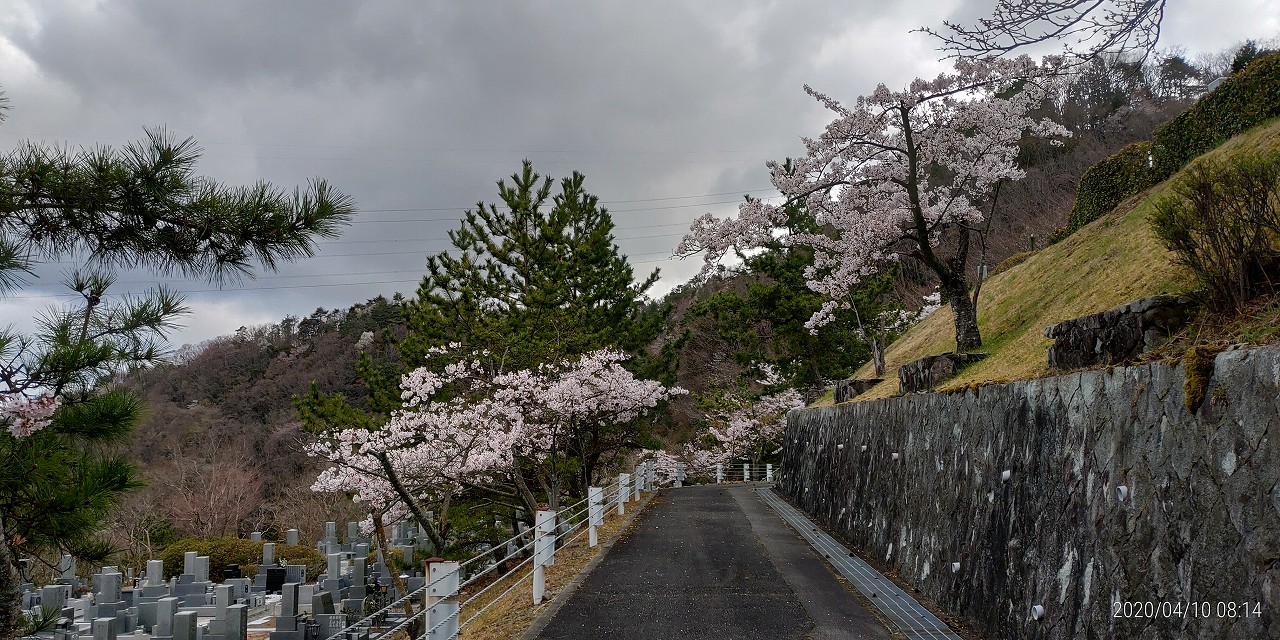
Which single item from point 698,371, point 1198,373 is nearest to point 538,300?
point 1198,373

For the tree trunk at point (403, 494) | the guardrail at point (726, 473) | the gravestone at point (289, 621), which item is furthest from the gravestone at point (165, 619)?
the guardrail at point (726, 473)

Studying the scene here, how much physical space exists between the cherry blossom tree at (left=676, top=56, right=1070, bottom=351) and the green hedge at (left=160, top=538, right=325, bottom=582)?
15911 millimetres

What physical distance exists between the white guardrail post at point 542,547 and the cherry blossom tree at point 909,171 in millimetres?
7861

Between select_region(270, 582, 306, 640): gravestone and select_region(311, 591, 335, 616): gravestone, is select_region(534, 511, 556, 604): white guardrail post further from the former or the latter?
select_region(311, 591, 335, 616): gravestone

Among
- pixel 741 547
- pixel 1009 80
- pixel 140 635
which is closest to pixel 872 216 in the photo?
pixel 1009 80

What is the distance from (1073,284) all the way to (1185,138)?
3579 millimetres

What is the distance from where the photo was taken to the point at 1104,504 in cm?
476

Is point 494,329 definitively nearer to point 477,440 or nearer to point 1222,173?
point 477,440

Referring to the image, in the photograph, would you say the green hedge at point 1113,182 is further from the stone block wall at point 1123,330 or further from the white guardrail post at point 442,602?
the white guardrail post at point 442,602

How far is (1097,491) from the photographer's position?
4.86 m

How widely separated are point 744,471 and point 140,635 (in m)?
21.4

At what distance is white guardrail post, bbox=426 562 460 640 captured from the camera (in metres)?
5.87

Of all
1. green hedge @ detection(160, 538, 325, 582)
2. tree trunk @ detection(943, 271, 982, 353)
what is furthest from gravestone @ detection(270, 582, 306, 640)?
tree trunk @ detection(943, 271, 982, 353)

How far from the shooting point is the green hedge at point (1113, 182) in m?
14.1
